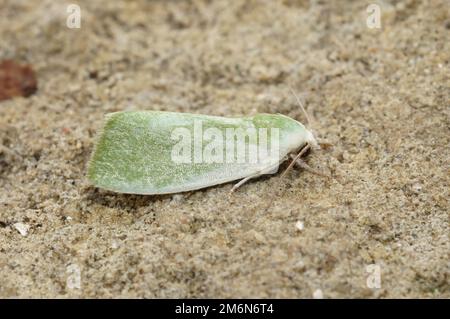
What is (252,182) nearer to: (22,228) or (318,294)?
(318,294)

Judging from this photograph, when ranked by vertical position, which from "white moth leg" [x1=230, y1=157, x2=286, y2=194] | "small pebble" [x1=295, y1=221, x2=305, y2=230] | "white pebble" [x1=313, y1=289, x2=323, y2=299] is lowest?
"white pebble" [x1=313, y1=289, x2=323, y2=299]

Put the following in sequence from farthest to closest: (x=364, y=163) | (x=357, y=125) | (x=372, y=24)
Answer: (x=372, y=24)
(x=357, y=125)
(x=364, y=163)

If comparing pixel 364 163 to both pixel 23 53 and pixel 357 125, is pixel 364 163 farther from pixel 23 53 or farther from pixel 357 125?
pixel 23 53

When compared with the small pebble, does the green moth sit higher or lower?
higher

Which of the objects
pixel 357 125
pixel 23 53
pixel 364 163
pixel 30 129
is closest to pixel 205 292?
pixel 364 163

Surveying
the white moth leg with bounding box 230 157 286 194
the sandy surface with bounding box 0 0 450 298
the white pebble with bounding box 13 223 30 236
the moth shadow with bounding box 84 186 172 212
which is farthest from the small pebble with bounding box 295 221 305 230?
the white pebble with bounding box 13 223 30 236

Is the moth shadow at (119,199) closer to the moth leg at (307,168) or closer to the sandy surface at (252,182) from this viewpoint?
the sandy surface at (252,182)

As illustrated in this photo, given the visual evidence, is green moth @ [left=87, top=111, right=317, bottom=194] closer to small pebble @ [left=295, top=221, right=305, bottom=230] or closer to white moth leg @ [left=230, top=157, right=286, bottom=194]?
white moth leg @ [left=230, top=157, right=286, bottom=194]
